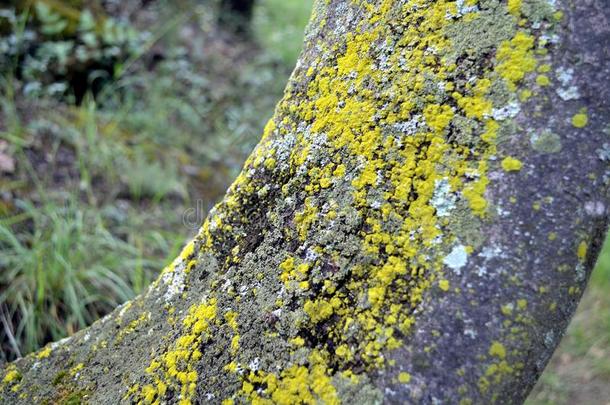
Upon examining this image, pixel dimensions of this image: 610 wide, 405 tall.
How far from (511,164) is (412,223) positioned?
7.6 inches

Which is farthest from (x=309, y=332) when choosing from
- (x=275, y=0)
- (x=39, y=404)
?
(x=275, y=0)

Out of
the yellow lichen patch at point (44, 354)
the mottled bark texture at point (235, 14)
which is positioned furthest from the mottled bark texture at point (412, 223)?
the mottled bark texture at point (235, 14)

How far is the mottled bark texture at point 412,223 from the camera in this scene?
33.7 inches

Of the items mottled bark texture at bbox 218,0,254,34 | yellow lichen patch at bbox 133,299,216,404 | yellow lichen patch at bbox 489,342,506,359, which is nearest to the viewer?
yellow lichen patch at bbox 489,342,506,359

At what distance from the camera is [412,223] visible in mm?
931

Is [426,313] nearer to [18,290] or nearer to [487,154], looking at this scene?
[487,154]

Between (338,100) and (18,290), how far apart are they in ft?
6.05

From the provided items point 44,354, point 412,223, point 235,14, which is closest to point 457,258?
point 412,223

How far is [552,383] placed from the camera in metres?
3.00

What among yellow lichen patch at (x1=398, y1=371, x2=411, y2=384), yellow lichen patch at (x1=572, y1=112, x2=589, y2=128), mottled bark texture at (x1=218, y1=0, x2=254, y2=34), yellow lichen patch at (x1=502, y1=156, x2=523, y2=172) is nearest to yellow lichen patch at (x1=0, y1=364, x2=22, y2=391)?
yellow lichen patch at (x1=398, y1=371, x2=411, y2=384)

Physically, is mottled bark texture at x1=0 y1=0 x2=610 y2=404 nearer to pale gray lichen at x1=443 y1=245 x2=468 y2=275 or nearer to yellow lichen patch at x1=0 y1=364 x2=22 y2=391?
pale gray lichen at x1=443 y1=245 x2=468 y2=275

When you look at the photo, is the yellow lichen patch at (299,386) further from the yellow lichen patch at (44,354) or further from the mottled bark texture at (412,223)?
the yellow lichen patch at (44,354)

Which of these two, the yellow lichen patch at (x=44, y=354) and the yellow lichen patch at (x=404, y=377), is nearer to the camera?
the yellow lichen patch at (x=404, y=377)

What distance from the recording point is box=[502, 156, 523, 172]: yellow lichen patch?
873mm
